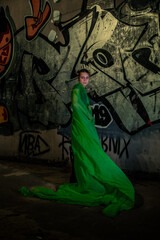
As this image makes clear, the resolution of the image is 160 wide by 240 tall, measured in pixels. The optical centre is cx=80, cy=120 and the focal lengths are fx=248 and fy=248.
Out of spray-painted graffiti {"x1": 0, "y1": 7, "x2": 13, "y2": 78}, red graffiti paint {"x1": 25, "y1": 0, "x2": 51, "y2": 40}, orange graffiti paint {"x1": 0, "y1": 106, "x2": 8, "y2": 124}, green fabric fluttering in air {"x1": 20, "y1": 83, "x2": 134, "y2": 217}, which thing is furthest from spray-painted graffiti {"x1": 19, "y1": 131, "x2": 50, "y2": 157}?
green fabric fluttering in air {"x1": 20, "y1": 83, "x2": 134, "y2": 217}

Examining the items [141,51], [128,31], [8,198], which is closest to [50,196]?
[8,198]

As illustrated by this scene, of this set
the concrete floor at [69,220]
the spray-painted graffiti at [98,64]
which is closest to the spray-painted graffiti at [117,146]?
the spray-painted graffiti at [98,64]

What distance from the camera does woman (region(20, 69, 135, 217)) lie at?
3.18 m

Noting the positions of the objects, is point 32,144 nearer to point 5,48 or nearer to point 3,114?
point 3,114

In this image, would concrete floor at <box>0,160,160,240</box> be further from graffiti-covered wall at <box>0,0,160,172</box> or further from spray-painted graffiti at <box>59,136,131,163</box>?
graffiti-covered wall at <box>0,0,160,172</box>

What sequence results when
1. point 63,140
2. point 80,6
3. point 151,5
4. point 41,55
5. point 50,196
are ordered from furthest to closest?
point 41,55 < point 63,140 < point 80,6 < point 151,5 < point 50,196

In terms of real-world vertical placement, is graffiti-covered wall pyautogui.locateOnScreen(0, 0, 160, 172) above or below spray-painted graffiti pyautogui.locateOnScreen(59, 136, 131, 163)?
above

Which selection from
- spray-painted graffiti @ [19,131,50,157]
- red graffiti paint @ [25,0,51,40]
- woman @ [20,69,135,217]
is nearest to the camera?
woman @ [20,69,135,217]

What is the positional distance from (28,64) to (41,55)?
20.8 inches

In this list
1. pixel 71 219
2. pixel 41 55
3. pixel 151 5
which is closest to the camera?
pixel 71 219

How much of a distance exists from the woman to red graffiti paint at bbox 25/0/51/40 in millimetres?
3405

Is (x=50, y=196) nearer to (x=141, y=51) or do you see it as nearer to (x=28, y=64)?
(x=141, y=51)

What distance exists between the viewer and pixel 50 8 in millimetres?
6332

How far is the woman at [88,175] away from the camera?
318 cm
